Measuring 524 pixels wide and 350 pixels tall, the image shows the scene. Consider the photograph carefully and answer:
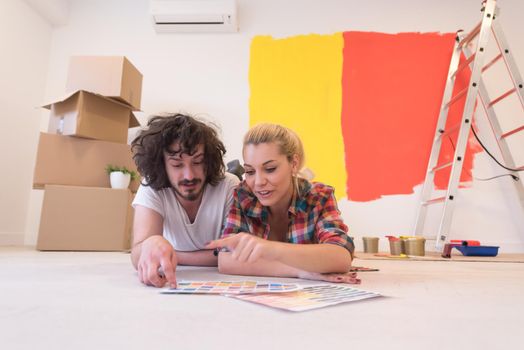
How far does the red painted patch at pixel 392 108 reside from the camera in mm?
2494

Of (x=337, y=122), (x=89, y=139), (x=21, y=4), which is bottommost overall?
(x=89, y=139)

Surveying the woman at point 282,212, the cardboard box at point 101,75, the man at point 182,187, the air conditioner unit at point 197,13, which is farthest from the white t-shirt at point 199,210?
the air conditioner unit at point 197,13

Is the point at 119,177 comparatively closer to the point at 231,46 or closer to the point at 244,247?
the point at 231,46

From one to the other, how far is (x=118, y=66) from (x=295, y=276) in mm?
1645

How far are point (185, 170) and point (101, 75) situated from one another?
1.31 metres

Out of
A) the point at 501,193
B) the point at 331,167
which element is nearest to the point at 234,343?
the point at 331,167

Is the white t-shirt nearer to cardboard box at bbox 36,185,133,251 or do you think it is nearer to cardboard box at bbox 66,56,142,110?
cardboard box at bbox 36,185,133,251

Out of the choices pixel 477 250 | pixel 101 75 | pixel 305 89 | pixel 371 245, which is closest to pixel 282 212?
pixel 371 245

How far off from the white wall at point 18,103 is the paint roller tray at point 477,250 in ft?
8.48

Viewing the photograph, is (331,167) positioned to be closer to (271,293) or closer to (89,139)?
(89,139)

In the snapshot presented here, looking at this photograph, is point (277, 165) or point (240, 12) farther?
point (240, 12)

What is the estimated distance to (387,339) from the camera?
0.49 metres

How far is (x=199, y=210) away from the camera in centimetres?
121

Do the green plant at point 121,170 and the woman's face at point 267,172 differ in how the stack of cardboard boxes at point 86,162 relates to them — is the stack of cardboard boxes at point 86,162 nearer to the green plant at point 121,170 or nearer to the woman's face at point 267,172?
the green plant at point 121,170
